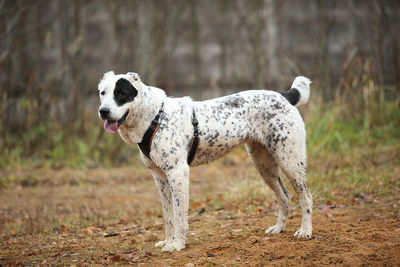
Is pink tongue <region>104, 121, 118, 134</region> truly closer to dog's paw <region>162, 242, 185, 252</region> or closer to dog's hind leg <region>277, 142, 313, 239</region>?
dog's paw <region>162, 242, 185, 252</region>

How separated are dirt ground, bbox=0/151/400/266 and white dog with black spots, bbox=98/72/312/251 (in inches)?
17.0

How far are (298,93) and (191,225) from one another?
232cm

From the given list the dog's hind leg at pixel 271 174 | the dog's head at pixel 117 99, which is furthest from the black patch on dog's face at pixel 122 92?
the dog's hind leg at pixel 271 174

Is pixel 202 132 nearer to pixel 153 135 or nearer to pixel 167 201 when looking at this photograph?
pixel 153 135

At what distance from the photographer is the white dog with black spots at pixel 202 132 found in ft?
14.5

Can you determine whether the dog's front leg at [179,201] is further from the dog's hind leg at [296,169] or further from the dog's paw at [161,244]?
the dog's hind leg at [296,169]

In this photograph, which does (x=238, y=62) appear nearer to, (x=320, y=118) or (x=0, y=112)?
(x=320, y=118)

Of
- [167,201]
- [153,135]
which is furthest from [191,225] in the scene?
[153,135]

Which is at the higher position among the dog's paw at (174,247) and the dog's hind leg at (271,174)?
the dog's hind leg at (271,174)

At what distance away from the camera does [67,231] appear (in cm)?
594

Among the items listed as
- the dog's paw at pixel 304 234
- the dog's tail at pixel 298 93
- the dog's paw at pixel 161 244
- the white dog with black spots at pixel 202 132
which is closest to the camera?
the white dog with black spots at pixel 202 132

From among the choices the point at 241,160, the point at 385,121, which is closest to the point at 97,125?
the point at 241,160

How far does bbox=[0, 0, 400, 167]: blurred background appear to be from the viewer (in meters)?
→ 10.1

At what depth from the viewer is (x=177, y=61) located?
16641 mm
